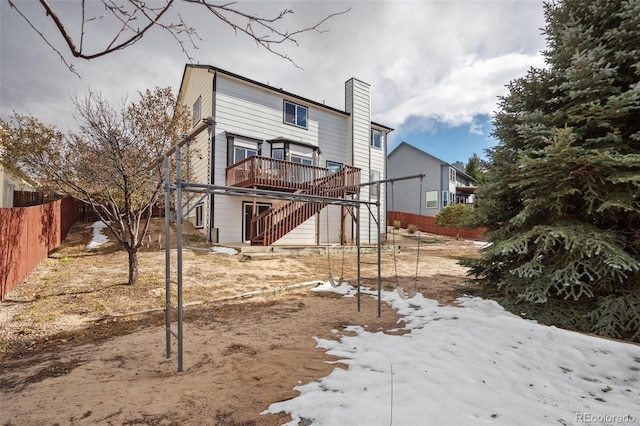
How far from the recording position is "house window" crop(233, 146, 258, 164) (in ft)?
45.7

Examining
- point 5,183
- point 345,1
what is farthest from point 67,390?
point 5,183

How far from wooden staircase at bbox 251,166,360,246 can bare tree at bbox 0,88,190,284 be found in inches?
227

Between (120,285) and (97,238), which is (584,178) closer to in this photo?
(120,285)

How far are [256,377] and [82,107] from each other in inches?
277

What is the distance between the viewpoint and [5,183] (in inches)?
571

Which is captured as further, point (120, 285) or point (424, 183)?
point (424, 183)

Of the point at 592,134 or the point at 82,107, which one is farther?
the point at 82,107

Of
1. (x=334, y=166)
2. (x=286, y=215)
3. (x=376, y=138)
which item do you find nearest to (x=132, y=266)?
(x=286, y=215)

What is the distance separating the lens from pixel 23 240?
21.7 ft

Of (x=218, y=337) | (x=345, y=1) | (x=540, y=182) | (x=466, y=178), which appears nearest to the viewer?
(x=345, y=1)

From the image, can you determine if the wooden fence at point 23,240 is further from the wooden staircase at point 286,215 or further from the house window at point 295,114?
the house window at point 295,114

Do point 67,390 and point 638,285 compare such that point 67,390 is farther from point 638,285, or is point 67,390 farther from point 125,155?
point 638,285

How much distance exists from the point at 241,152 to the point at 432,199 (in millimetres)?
22955

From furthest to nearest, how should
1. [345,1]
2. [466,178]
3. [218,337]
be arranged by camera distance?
1. [466,178]
2. [218,337]
3. [345,1]
